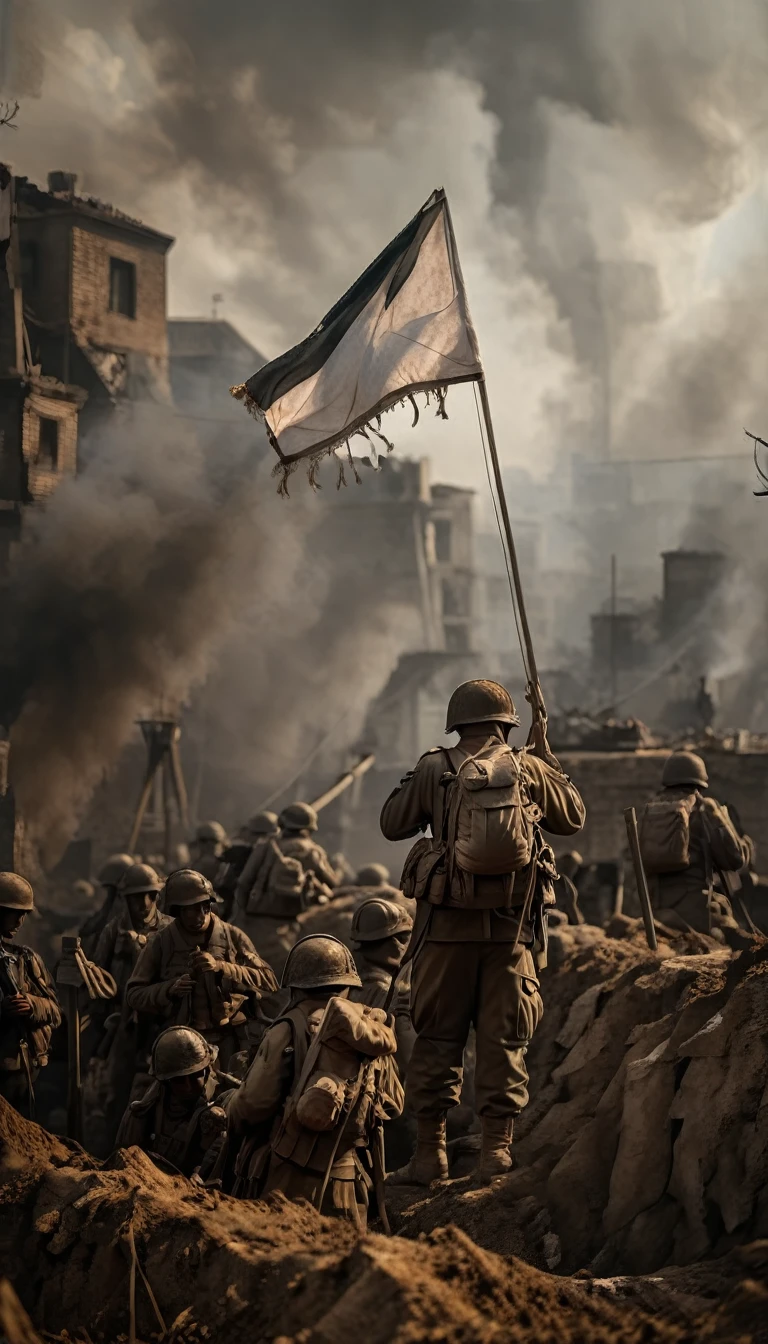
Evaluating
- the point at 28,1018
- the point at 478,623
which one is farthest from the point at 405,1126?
the point at 478,623

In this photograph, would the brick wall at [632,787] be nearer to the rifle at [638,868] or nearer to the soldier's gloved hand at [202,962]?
the rifle at [638,868]

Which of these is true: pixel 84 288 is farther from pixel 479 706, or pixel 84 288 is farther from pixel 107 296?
pixel 479 706

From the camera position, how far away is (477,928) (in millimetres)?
6719

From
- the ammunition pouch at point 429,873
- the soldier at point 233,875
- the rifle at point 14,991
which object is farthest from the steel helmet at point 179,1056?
the soldier at point 233,875

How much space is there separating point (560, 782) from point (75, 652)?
95.0ft

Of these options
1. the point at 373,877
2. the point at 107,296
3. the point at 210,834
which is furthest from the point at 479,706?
the point at 107,296

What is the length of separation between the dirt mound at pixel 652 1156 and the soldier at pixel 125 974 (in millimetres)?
2829

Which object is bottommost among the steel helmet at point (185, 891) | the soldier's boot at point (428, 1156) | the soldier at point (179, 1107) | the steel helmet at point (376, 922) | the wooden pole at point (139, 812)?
the soldier's boot at point (428, 1156)

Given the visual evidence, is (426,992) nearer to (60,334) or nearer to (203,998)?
(203,998)

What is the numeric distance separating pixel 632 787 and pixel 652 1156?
764 inches

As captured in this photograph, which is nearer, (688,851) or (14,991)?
(14,991)

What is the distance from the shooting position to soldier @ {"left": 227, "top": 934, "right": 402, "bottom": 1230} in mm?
5703

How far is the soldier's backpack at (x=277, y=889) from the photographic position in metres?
13.6

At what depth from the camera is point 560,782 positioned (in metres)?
6.91
